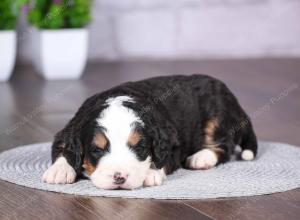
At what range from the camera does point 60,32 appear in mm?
6652

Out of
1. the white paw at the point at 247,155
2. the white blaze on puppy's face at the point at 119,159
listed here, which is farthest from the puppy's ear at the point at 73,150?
the white paw at the point at 247,155

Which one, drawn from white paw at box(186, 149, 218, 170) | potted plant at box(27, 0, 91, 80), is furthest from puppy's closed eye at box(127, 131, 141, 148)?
potted plant at box(27, 0, 91, 80)

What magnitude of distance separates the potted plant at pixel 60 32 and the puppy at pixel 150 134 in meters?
3.06

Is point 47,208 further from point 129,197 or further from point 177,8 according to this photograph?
point 177,8

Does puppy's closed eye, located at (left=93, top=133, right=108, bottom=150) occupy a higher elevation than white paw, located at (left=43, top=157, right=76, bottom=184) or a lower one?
higher

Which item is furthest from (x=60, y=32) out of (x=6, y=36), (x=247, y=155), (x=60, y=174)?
(x=60, y=174)

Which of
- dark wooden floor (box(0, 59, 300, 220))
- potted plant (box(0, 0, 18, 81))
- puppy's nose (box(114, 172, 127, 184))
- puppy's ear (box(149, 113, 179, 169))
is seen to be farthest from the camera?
potted plant (box(0, 0, 18, 81))

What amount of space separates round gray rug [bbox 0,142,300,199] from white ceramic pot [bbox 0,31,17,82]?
2849mm

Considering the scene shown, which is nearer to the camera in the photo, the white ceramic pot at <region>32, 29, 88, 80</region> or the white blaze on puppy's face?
the white blaze on puppy's face

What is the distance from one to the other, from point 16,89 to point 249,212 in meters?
3.94

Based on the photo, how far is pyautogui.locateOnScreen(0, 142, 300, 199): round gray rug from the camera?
2.97m

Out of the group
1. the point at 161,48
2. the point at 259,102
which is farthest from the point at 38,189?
the point at 161,48

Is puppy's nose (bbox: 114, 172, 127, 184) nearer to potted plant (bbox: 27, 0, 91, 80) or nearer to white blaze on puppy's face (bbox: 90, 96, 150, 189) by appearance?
white blaze on puppy's face (bbox: 90, 96, 150, 189)

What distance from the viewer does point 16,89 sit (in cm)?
631
